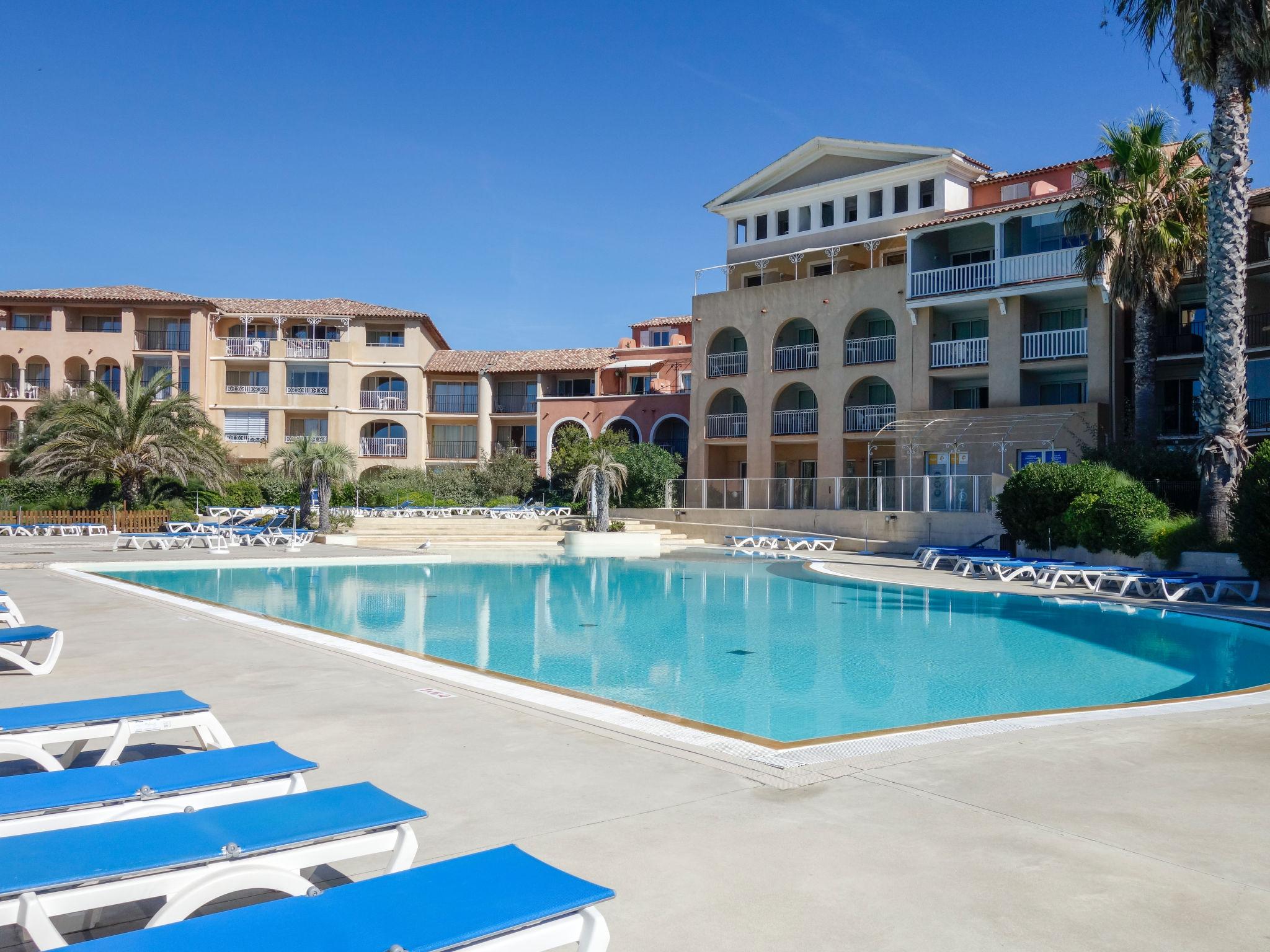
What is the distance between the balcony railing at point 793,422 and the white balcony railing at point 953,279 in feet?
19.5

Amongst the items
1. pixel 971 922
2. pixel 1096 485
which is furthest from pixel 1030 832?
pixel 1096 485

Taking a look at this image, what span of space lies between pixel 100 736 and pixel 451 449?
1818 inches

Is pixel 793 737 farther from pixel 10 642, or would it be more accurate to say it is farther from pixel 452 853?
pixel 10 642

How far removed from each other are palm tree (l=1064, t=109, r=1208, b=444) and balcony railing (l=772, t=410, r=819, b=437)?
1290 cm

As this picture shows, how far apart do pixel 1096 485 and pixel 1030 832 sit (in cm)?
1929

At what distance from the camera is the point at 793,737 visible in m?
8.43

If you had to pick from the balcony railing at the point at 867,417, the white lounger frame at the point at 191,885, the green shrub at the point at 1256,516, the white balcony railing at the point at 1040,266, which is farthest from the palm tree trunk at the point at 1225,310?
the white lounger frame at the point at 191,885

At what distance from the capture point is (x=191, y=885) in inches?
127

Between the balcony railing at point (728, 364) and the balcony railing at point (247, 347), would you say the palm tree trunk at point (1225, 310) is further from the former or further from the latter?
the balcony railing at point (247, 347)

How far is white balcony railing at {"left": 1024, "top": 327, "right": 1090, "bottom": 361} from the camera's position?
29.6 m

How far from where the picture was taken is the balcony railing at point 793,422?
36.9m

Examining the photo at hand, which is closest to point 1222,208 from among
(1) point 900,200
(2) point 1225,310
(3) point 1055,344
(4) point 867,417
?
(2) point 1225,310

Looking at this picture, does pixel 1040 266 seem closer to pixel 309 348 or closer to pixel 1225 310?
pixel 1225 310

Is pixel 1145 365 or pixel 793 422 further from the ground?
pixel 1145 365
